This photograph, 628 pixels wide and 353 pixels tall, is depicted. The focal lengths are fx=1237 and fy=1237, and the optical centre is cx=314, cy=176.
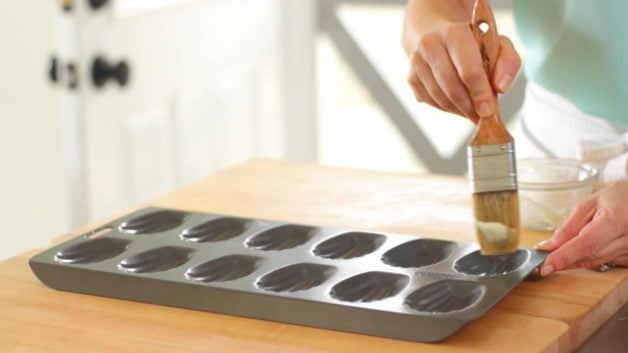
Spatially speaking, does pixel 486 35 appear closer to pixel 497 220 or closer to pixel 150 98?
pixel 497 220

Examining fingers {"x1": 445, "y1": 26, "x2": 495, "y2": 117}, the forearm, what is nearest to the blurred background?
the forearm

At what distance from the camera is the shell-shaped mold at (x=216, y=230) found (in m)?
1.64

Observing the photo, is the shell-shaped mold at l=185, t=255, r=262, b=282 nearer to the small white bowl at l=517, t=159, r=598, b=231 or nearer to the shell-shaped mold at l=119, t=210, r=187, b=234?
the shell-shaped mold at l=119, t=210, r=187, b=234

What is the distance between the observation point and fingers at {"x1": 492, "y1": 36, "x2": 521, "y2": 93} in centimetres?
153

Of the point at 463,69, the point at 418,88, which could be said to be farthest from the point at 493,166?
the point at 418,88

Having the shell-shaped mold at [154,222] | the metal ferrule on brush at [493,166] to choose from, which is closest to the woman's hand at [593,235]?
the metal ferrule on brush at [493,166]

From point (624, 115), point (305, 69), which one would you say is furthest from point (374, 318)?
point (305, 69)

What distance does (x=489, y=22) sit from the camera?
5.06 feet

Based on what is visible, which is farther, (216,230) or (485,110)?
(216,230)

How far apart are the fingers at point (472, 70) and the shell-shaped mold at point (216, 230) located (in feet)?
1.19

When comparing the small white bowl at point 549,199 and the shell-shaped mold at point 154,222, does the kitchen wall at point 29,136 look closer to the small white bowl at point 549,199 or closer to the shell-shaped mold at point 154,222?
the shell-shaped mold at point 154,222

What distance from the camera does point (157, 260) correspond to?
61.4 inches

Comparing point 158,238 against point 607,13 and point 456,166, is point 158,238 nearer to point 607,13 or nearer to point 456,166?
point 607,13

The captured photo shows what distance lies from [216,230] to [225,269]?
6.1 inches
